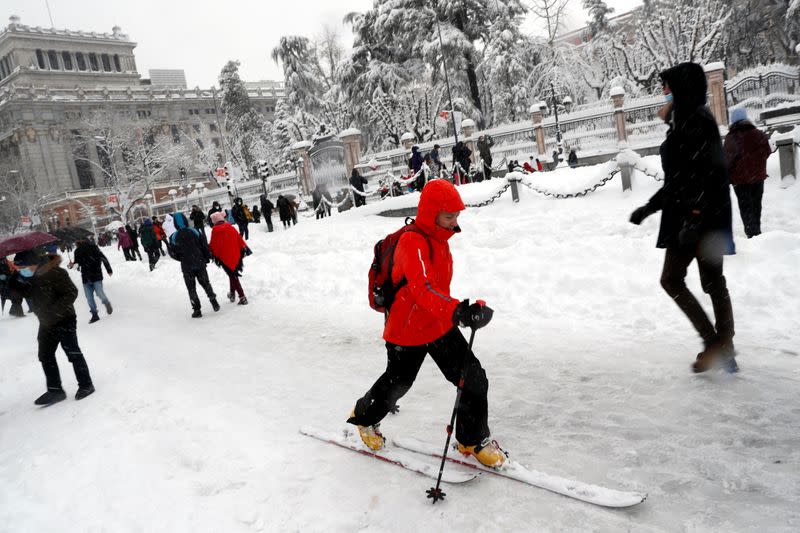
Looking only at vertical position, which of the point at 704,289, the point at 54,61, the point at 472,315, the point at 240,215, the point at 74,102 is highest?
the point at 54,61

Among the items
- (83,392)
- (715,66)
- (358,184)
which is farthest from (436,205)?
(715,66)

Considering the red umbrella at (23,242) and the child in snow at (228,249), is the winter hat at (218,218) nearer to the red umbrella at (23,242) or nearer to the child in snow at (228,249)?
the child in snow at (228,249)

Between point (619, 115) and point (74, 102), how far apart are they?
2318 inches

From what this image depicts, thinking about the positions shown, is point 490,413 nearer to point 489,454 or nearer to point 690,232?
point 489,454

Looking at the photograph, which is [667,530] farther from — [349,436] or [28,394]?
[28,394]

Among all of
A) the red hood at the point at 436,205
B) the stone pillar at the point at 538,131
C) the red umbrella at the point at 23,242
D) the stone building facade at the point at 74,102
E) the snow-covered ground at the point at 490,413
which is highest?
the stone building facade at the point at 74,102

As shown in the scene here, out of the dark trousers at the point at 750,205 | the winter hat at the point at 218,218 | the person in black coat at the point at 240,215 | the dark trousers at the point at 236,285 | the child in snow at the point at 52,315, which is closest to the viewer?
the child in snow at the point at 52,315

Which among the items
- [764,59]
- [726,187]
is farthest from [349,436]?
[764,59]

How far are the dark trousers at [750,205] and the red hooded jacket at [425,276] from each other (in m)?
6.20


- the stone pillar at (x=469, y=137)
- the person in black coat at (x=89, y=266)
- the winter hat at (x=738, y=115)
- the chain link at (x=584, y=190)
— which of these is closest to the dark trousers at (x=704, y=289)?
the winter hat at (x=738, y=115)

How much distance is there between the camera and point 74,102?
57.8 metres

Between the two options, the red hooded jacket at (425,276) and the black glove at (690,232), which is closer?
the red hooded jacket at (425,276)

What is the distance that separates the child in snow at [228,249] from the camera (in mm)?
9242

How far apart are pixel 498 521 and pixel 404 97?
99.2ft
